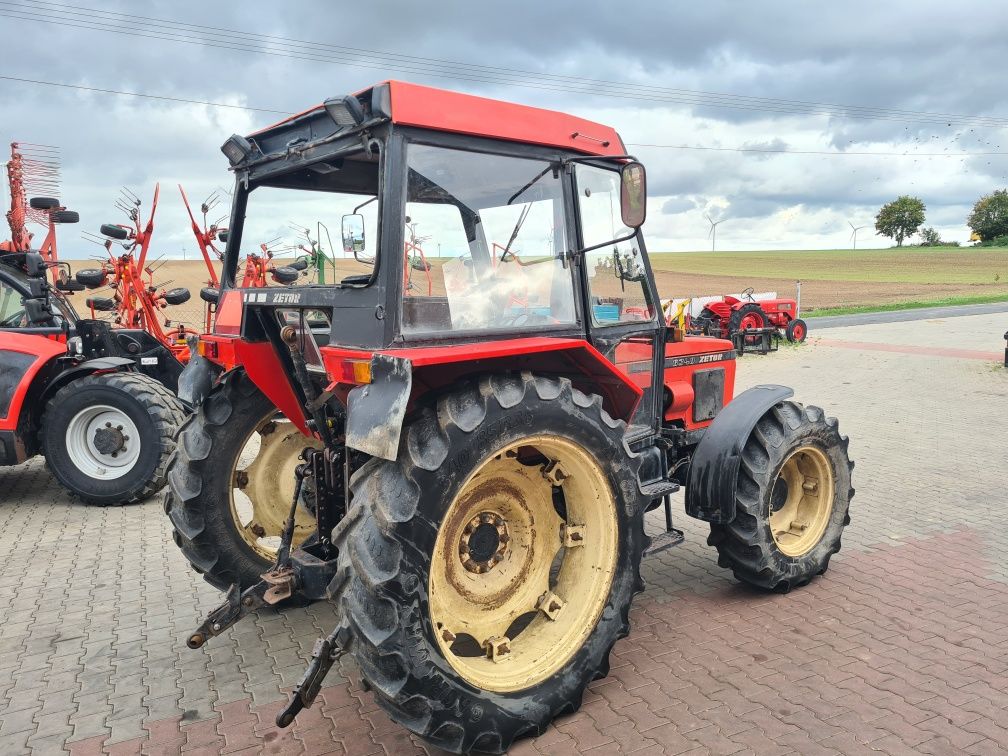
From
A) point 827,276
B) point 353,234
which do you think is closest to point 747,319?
point 353,234

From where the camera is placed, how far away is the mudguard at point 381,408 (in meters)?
2.41

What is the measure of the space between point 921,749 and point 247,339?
3272mm

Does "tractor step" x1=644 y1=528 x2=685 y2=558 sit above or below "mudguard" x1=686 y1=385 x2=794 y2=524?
below

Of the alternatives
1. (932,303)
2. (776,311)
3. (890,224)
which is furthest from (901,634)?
(890,224)

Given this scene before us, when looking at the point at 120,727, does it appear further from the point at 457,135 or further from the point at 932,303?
the point at 932,303

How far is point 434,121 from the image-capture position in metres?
2.76

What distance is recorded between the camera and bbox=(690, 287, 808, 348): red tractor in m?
16.5

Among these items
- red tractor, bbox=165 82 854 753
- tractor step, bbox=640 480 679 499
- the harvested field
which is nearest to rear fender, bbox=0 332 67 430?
red tractor, bbox=165 82 854 753

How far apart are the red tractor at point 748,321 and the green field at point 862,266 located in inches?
907

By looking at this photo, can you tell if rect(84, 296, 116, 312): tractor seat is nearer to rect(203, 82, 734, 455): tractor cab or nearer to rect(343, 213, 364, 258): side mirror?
rect(203, 82, 734, 455): tractor cab

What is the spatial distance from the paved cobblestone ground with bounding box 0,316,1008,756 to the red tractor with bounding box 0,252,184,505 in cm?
50

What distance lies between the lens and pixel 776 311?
17719 mm

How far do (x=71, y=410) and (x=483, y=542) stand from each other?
488 cm

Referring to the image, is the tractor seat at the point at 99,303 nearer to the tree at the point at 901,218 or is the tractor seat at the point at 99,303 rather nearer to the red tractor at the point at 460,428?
the red tractor at the point at 460,428
